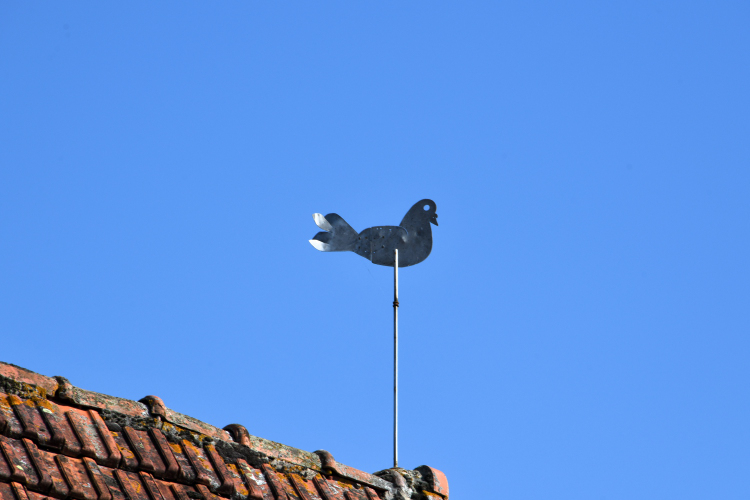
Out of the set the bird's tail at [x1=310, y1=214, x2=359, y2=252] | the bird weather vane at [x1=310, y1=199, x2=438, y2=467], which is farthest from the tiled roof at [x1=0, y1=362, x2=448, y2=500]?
the bird's tail at [x1=310, y1=214, x2=359, y2=252]

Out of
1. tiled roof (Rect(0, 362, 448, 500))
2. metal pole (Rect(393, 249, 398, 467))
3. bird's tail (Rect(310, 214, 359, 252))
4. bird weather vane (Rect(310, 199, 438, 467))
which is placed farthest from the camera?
bird's tail (Rect(310, 214, 359, 252))

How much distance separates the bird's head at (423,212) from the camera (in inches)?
312

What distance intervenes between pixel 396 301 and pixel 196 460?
2691 mm

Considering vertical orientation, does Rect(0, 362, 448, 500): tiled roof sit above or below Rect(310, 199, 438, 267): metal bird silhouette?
below

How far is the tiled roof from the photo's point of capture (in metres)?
4.32

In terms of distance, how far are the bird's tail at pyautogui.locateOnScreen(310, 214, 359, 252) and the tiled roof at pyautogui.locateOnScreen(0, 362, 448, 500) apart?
8.82 ft

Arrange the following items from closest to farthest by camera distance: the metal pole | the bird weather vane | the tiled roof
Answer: the tiled roof, the metal pole, the bird weather vane

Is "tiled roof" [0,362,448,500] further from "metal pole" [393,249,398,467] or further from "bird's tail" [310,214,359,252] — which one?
"bird's tail" [310,214,359,252]

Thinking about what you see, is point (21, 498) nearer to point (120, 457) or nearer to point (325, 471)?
point (120, 457)

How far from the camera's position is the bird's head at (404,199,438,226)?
7.93 m

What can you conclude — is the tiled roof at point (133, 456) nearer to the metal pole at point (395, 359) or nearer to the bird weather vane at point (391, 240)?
the metal pole at point (395, 359)

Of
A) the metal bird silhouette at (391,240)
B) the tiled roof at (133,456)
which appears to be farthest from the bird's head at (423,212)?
the tiled roof at (133,456)

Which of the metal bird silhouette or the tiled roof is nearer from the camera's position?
the tiled roof

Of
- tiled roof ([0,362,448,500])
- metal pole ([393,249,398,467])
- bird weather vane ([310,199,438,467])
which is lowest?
tiled roof ([0,362,448,500])
